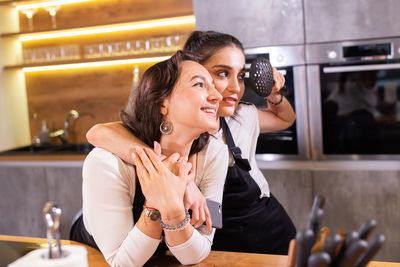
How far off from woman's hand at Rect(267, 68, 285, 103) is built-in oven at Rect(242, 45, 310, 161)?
832 mm

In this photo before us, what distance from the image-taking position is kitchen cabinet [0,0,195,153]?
364 centimetres

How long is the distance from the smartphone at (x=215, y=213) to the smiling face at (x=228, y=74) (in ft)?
1.21

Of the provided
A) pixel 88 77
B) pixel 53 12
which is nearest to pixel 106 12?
pixel 53 12

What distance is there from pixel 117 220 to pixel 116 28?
9.19 ft

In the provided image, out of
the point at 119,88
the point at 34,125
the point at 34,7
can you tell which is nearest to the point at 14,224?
the point at 34,125

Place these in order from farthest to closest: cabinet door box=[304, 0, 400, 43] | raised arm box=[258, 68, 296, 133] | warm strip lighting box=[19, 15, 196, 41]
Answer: warm strip lighting box=[19, 15, 196, 41], cabinet door box=[304, 0, 400, 43], raised arm box=[258, 68, 296, 133]

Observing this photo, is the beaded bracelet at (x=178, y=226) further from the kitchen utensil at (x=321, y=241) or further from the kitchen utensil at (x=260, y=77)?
the kitchen utensil at (x=260, y=77)

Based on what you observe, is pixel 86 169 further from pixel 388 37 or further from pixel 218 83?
pixel 388 37

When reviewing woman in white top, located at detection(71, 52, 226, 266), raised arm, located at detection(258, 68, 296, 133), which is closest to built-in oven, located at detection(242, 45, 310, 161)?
raised arm, located at detection(258, 68, 296, 133)

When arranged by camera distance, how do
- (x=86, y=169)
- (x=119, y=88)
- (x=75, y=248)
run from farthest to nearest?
(x=119, y=88), (x=86, y=169), (x=75, y=248)

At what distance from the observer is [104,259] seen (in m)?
1.29

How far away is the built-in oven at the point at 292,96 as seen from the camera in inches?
111

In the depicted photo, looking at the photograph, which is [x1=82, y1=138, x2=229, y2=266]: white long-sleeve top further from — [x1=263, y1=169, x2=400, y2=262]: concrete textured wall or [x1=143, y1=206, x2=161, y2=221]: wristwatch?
[x1=263, y1=169, x2=400, y2=262]: concrete textured wall

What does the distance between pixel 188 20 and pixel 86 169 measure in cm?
245
